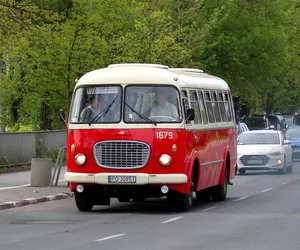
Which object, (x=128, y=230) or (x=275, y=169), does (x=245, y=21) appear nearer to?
(x=275, y=169)

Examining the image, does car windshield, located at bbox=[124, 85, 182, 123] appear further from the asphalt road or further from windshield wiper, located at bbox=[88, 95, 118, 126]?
the asphalt road

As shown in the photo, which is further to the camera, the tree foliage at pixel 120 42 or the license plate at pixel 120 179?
the tree foliage at pixel 120 42

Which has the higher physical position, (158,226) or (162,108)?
(162,108)

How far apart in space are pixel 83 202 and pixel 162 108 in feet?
7.98

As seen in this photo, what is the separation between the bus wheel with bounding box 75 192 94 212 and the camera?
21406 mm

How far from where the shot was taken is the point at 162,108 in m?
21.1

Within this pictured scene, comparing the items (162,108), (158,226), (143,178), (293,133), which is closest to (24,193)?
(162,108)

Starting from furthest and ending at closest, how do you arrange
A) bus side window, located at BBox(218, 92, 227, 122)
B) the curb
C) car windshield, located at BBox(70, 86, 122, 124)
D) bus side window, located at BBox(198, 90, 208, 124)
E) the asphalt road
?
bus side window, located at BBox(218, 92, 227, 122), bus side window, located at BBox(198, 90, 208, 124), the curb, car windshield, located at BBox(70, 86, 122, 124), the asphalt road

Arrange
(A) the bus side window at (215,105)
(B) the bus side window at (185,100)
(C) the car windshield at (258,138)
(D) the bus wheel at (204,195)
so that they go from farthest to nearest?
1. (C) the car windshield at (258,138)
2. (D) the bus wheel at (204,195)
3. (A) the bus side window at (215,105)
4. (B) the bus side window at (185,100)

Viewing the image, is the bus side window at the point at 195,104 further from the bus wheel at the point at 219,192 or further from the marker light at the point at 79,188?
the marker light at the point at 79,188

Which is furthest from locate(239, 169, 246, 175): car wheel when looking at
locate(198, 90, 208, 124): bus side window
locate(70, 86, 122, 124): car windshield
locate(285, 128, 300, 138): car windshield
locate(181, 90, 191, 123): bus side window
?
locate(70, 86, 122, 124): car windshield

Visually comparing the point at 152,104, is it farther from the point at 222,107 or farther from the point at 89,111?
the point at 222,107

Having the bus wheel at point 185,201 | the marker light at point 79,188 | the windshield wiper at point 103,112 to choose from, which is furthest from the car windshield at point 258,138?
the marker light at point 79,188

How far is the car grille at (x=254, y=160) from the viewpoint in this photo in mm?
37219
